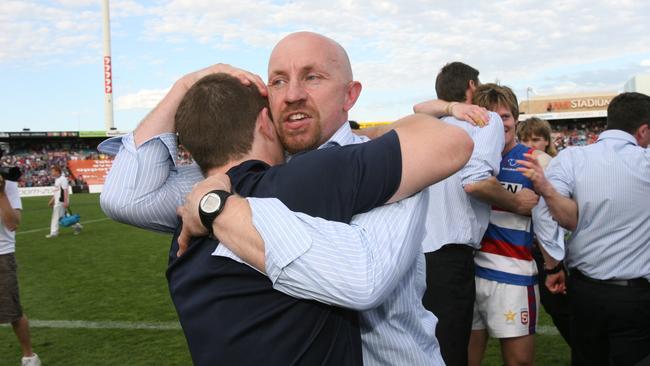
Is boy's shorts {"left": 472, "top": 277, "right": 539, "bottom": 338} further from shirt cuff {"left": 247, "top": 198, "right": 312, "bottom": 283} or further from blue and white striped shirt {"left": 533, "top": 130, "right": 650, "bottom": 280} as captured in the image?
shirt cuff {"left": 247, "top": 198, "right": 312, "bottom": 283}

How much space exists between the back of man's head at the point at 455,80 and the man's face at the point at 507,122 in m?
0.28

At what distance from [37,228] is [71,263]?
25.4ft

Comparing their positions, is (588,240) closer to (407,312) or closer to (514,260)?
(514,260)

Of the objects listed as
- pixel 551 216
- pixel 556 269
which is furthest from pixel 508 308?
pixel 551 216

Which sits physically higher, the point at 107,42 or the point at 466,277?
the point at 107,42

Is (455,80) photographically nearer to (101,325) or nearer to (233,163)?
(233,163)

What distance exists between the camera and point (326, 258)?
1307 millimetres

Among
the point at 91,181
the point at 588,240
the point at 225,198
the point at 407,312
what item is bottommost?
the point at 91,181

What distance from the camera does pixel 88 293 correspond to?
8734mm

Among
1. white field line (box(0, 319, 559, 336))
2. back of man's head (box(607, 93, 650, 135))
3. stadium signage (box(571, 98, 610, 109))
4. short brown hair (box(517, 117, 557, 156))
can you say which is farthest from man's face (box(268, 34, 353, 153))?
stadium signage (box(571, 98, 610, 109))

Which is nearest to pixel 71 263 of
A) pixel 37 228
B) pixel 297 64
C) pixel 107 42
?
pixel 37 228

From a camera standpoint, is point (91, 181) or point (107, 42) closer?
point (91, 181)

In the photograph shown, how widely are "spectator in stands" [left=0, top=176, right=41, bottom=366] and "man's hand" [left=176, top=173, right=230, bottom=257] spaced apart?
469 centimetres

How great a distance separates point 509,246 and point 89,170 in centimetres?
4516
